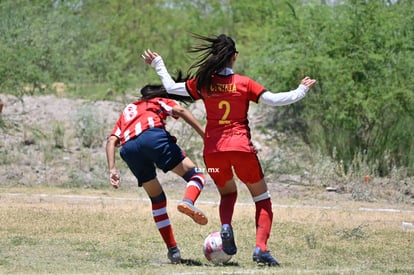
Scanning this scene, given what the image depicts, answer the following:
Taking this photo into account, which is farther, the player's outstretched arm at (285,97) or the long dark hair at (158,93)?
the long dark hair at (158,93)

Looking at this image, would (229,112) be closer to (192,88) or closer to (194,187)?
(192,88)

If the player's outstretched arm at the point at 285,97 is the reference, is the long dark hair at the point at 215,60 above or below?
above

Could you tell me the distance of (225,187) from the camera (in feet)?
33.3

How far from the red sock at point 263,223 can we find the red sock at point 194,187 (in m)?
0.62

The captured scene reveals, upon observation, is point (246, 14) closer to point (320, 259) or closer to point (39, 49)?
point (39, 49)

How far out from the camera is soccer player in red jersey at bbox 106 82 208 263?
10.1m

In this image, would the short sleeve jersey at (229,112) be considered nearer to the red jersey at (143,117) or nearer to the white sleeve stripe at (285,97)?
the white sleeve stripe at (285,97)

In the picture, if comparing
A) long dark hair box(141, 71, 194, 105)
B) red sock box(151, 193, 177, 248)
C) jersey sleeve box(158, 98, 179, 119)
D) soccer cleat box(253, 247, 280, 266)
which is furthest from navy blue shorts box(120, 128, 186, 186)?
soccer cleat box(253, 247, 280, 266)

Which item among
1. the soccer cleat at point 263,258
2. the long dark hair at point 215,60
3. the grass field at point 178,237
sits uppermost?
the long dark hair at point 215,60

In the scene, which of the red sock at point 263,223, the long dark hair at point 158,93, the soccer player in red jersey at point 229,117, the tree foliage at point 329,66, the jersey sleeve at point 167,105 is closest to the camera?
the soccer player in red jersey at point 229,117

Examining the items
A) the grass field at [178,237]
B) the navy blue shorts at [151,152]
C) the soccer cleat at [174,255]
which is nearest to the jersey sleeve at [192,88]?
the navy blue shorts at [151,152]

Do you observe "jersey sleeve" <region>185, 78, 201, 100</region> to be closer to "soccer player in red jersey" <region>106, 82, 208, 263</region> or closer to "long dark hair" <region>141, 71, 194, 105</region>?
"soccer player in red jersey" <region>106, 82, 208, 263</region>

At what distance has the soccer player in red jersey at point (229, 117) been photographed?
9805 mm

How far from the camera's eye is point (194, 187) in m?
9.98
